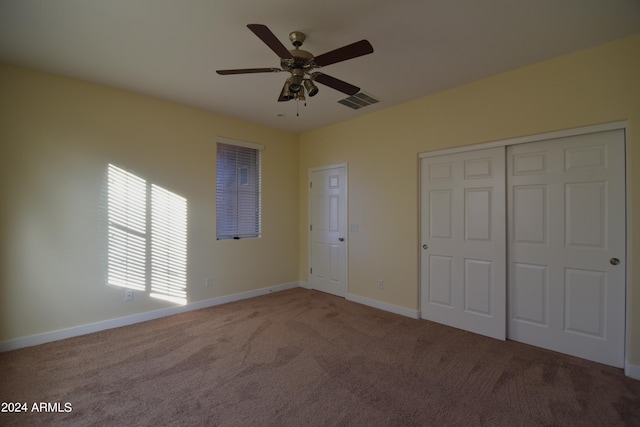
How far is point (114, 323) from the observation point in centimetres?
327

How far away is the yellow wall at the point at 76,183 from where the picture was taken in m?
2.76

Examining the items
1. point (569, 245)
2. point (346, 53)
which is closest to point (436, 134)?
point (569, 245)

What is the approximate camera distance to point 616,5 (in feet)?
6.48

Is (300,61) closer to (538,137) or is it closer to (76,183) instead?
(538,137)

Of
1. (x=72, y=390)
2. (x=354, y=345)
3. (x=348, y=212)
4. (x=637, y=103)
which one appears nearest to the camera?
(x=72, y=390)

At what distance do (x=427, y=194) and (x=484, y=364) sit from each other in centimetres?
194

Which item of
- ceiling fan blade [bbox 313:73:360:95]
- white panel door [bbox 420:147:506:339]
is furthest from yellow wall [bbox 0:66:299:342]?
white panel door [bbox 420:147:506:339]

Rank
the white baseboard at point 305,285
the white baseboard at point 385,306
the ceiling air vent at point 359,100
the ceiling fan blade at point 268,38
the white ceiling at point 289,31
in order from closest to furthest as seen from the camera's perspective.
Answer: the ceiling fan blade at point 268,38 < the white ceiling at point 289,31 < the ceiling air vent at point 359,100 < the white baseboard at point 385,306 < the white baseboard at point 305,285

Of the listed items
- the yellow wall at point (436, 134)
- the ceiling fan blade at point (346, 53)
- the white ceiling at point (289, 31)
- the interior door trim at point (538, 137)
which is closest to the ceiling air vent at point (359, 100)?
the white ceiling at point (289, 31)

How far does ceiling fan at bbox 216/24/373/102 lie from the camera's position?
1801 mm

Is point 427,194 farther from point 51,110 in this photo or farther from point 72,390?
point 51,110

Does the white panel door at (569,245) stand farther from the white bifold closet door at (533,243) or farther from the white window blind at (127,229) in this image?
the white window blind at (127,229)

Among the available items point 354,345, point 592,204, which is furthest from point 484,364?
point 592,204

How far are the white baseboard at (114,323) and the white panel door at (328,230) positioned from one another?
1.06 metres
